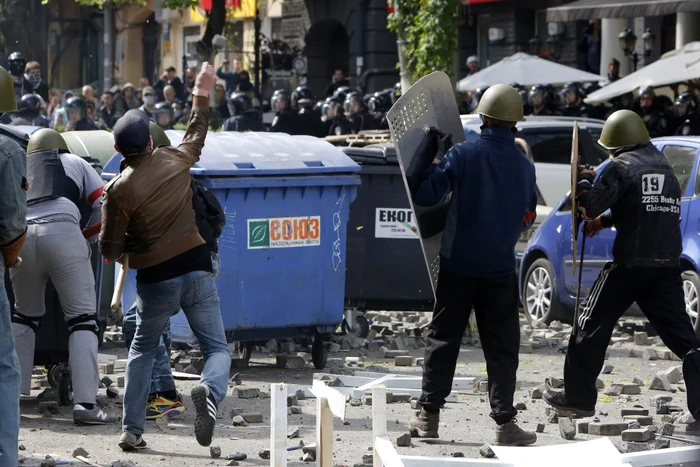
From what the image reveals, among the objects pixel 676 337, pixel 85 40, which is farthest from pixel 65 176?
pixel 85 40

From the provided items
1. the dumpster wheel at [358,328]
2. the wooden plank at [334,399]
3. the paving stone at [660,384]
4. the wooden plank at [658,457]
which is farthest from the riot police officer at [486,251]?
the dumpster wheel at [358,328]

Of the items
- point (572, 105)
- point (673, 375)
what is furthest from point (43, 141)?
point (572, 105)

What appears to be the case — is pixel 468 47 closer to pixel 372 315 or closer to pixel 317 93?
pixel 317 93

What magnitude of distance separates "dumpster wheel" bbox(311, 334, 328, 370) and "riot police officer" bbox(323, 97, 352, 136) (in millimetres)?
9123

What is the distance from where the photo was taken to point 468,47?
32062 mm

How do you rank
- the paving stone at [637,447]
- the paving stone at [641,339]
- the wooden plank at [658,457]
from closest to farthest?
the wooden plank at [658,457] → the paving stone at [637,447] → the paving stone at [641,339]

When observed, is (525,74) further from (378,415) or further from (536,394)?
(378,415)

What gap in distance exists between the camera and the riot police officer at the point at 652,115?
16734 millimetres

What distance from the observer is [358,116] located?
750 inches

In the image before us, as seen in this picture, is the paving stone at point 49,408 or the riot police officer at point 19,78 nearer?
the paving stone at point 49,408

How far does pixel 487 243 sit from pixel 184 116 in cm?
1746

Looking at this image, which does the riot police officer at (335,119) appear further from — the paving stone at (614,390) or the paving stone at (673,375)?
the paving stone at (614,390)

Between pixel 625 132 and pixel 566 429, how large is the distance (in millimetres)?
1588

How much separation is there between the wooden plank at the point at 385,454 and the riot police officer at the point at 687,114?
11962 mm
